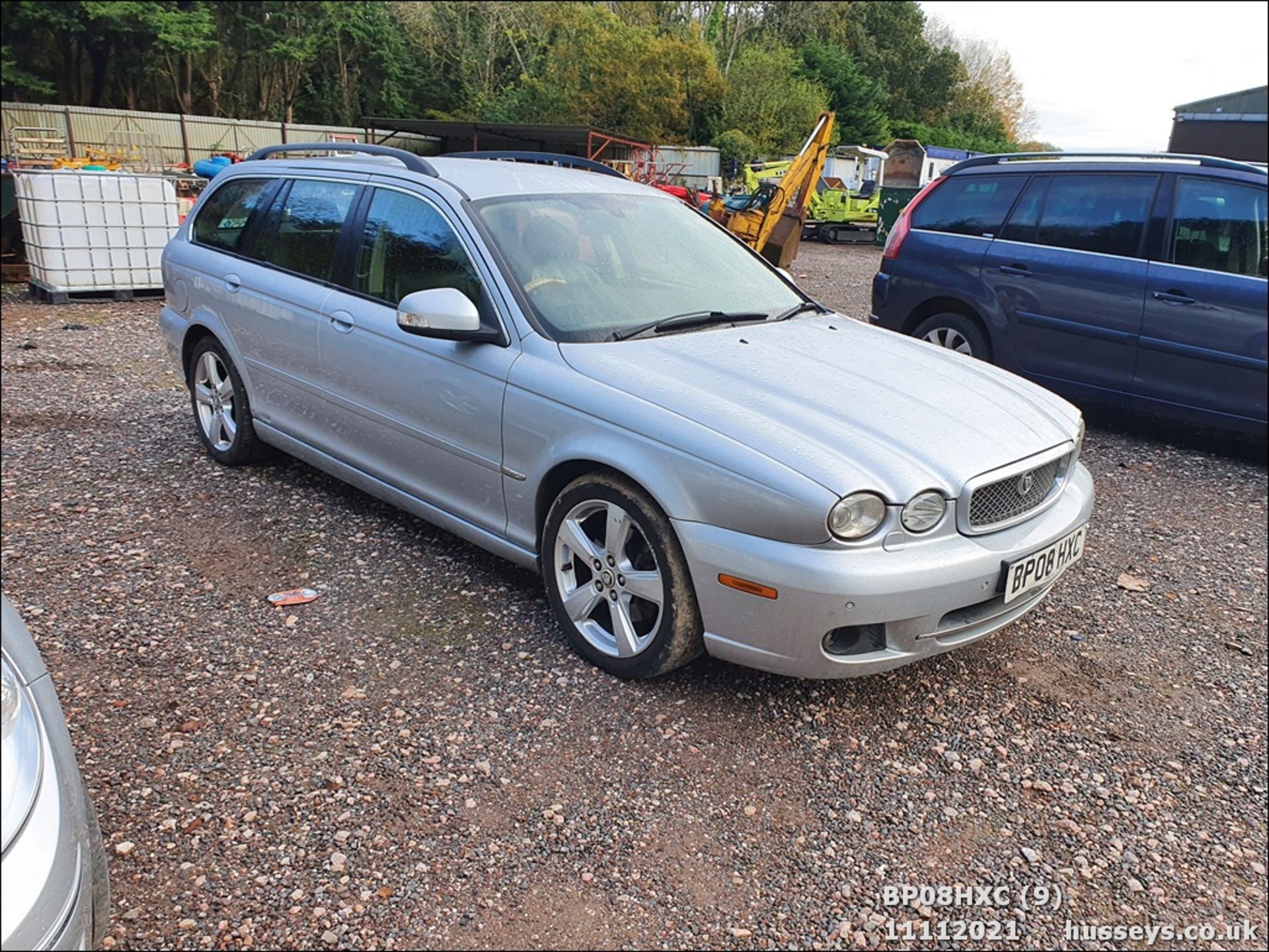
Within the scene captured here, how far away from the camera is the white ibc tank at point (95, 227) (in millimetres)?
10141

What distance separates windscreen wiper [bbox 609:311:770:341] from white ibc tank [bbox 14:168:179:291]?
906cm

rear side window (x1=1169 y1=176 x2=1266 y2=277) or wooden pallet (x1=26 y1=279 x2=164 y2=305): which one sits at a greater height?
rear side window (x1=1169 y1=176 x2=1266 y2=277)

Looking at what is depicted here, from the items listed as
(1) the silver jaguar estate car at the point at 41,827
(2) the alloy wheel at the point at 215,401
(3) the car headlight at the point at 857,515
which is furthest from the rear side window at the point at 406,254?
(1) the silver jaguar estate car at the point at 41,827

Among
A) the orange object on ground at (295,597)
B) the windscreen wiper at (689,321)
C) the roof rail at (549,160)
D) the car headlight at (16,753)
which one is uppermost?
the roof rail at (549,160)

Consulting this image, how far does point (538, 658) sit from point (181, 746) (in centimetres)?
115

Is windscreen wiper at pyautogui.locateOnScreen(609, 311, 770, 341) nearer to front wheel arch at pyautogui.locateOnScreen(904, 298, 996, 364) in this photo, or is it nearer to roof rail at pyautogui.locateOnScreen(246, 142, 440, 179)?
roof rail at pyautogui.locateOnScreen(246, 142, 440, 179)

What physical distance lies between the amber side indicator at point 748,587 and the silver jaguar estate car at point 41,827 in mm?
1694

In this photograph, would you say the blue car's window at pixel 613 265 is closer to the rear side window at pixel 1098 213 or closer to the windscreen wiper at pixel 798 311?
the windscreen wiper at pixel 798 311

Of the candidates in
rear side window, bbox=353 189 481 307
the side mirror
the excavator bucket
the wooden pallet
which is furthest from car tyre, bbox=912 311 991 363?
the excavator bucket

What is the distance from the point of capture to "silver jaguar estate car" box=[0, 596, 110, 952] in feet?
5.40

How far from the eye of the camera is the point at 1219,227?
2.31 m

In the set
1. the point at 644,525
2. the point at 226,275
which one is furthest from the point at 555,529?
the point at 226,275

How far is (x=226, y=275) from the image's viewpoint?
493 cm

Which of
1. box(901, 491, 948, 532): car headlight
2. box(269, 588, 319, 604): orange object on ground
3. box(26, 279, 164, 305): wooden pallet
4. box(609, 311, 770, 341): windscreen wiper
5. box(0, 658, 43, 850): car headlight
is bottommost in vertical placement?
box(26, 279, 164, 305): wooden pallet
